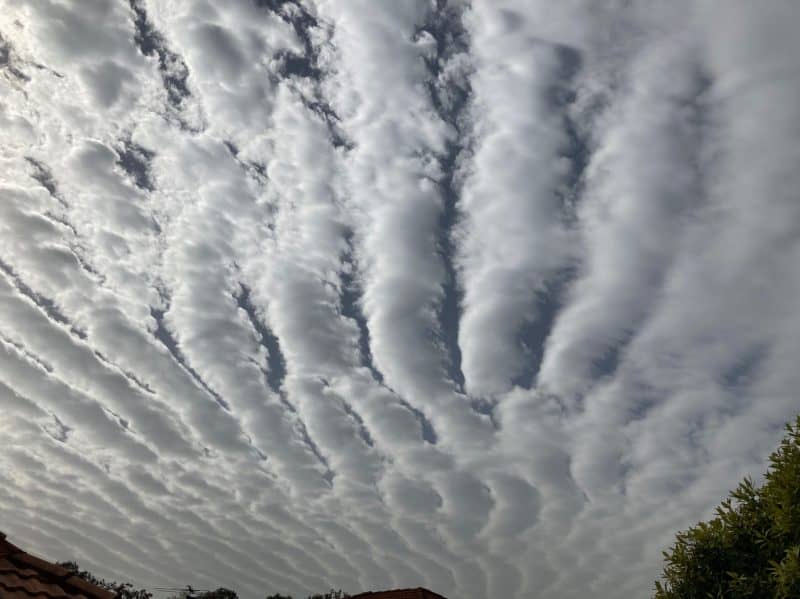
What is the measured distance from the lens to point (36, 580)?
8445mm

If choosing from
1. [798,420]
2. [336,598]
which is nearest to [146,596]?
[336,598]

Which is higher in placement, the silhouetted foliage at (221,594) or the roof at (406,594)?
the silhouetted foliage at (221,594)

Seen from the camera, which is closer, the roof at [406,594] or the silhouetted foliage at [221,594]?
the roof at [406,594]

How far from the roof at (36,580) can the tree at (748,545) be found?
17028 millimetres

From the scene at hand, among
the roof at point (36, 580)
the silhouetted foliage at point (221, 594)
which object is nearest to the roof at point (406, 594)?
the roof at point (36, 580)

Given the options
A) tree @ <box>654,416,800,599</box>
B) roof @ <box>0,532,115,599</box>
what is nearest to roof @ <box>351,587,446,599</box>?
tree @ <box>654,416,800,599</box>

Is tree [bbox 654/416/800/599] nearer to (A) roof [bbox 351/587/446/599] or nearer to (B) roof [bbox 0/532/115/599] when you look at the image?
(A) roof [bbox 351/587/446/599]

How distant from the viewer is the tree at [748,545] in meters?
16.7

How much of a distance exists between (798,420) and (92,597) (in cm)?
1956

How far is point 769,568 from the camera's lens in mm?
16781

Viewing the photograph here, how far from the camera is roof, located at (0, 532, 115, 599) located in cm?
802

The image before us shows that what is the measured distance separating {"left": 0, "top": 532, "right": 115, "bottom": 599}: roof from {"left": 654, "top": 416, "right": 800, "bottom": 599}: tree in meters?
17.0

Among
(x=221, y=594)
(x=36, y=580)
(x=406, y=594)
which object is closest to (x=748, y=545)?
(x=406, y=594)

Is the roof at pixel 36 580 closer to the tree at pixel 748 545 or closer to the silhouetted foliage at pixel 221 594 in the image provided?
the tree at pixel 748 545
